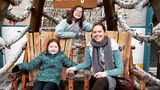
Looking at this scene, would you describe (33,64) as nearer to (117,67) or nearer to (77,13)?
(77,13)

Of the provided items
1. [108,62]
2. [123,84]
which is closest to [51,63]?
[108,62]

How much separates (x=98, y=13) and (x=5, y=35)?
2.63 metres

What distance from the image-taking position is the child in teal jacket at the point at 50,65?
2.10m

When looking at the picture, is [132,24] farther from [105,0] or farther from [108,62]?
[108,62]

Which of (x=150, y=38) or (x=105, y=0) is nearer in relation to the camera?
(x=150, y=38)

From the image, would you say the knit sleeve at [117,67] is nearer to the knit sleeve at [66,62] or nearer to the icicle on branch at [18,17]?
the knit sleeve at [66,62]

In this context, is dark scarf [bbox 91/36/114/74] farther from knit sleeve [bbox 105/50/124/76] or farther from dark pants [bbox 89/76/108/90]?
dark pants [bbox 89/76/108/90]

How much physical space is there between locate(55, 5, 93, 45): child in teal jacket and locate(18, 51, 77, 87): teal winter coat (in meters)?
0.38

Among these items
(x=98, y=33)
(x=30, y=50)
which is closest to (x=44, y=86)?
(x=30, y=50)

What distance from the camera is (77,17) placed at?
250 centimetres

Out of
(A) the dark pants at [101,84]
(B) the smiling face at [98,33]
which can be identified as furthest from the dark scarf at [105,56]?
(A) the dark pants at [101,84]

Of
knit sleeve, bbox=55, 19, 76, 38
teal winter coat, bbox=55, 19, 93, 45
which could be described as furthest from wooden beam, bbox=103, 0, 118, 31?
knit sleeve, bbox=55, 19, 76, 38

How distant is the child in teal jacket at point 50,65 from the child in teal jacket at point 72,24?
0.95 ft

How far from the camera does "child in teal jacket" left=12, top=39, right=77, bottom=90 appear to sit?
2.10 meters
